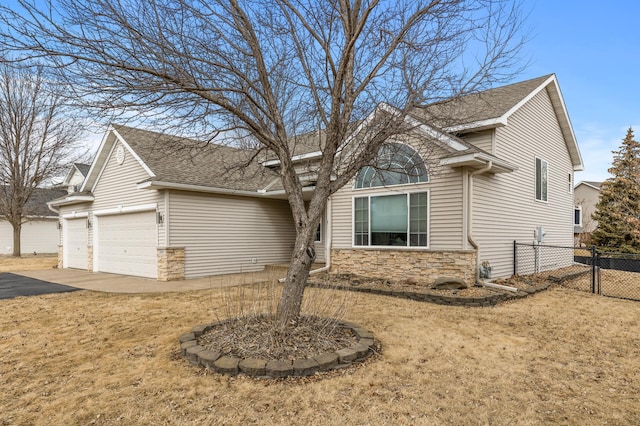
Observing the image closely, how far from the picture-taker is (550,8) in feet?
17.9

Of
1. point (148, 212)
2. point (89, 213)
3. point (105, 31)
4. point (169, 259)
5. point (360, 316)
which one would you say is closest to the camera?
point (105, 31)

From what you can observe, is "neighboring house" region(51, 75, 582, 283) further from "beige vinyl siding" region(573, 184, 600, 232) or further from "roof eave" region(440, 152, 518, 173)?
"beige vinyl siding" region(573, 184, 600, 232)

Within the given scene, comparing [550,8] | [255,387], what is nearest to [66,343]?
[255,387]

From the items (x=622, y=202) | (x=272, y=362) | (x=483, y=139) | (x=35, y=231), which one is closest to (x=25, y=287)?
(x=272, y=362)

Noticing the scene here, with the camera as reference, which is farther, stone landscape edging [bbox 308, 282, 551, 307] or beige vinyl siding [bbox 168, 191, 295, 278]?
beige vinyl siding [bbox 168, 191, 295, 278]

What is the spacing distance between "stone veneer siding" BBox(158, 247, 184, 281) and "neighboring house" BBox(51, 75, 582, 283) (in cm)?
3

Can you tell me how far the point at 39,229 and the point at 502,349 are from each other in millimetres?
31933

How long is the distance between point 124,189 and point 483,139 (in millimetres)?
12095

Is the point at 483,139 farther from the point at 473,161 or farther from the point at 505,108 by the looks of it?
the point at 473,161

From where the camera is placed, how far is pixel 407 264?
384 inches

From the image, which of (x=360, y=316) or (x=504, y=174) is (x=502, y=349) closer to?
(x=360, y=316)

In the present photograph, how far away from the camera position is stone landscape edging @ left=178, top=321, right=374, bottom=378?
3.83m

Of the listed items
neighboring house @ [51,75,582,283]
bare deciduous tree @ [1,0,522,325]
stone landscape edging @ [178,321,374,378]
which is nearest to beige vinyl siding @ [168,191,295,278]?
neighboring house @ [51,75,582,283]

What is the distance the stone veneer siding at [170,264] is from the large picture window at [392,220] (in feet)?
18.7
